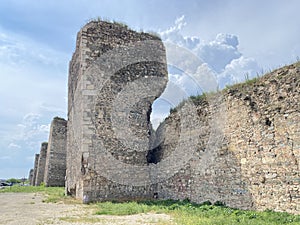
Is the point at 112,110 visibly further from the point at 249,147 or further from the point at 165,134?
the point at 249,147

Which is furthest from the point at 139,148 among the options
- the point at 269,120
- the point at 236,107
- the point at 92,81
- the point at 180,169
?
the point at 269,120

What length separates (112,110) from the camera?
11562mm

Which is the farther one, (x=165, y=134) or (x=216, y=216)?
(x=165, y=134)

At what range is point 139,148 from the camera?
1186 centimetres

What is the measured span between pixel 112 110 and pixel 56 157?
1199cm

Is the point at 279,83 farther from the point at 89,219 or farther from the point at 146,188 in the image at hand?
the point at 146,188

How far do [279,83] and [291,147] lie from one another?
1.67 meters

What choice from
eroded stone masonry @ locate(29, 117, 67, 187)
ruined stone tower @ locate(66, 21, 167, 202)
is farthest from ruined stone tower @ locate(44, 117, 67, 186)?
ruined stone tower @ locate(66, 21, 167, 202)

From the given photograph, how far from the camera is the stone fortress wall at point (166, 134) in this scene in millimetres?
7129

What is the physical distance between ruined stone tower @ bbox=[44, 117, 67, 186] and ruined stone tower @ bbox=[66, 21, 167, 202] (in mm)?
8712

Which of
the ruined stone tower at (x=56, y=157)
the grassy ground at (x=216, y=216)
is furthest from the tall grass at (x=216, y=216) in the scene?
the ruined stone tower at (x=56, y=157)

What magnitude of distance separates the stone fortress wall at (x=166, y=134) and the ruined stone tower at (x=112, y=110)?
4 centimetres

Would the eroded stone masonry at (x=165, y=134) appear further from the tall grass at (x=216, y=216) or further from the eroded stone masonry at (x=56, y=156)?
the eroded stone masonry at (x=56, y=156)

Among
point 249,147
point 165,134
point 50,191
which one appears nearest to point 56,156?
point 50,191
